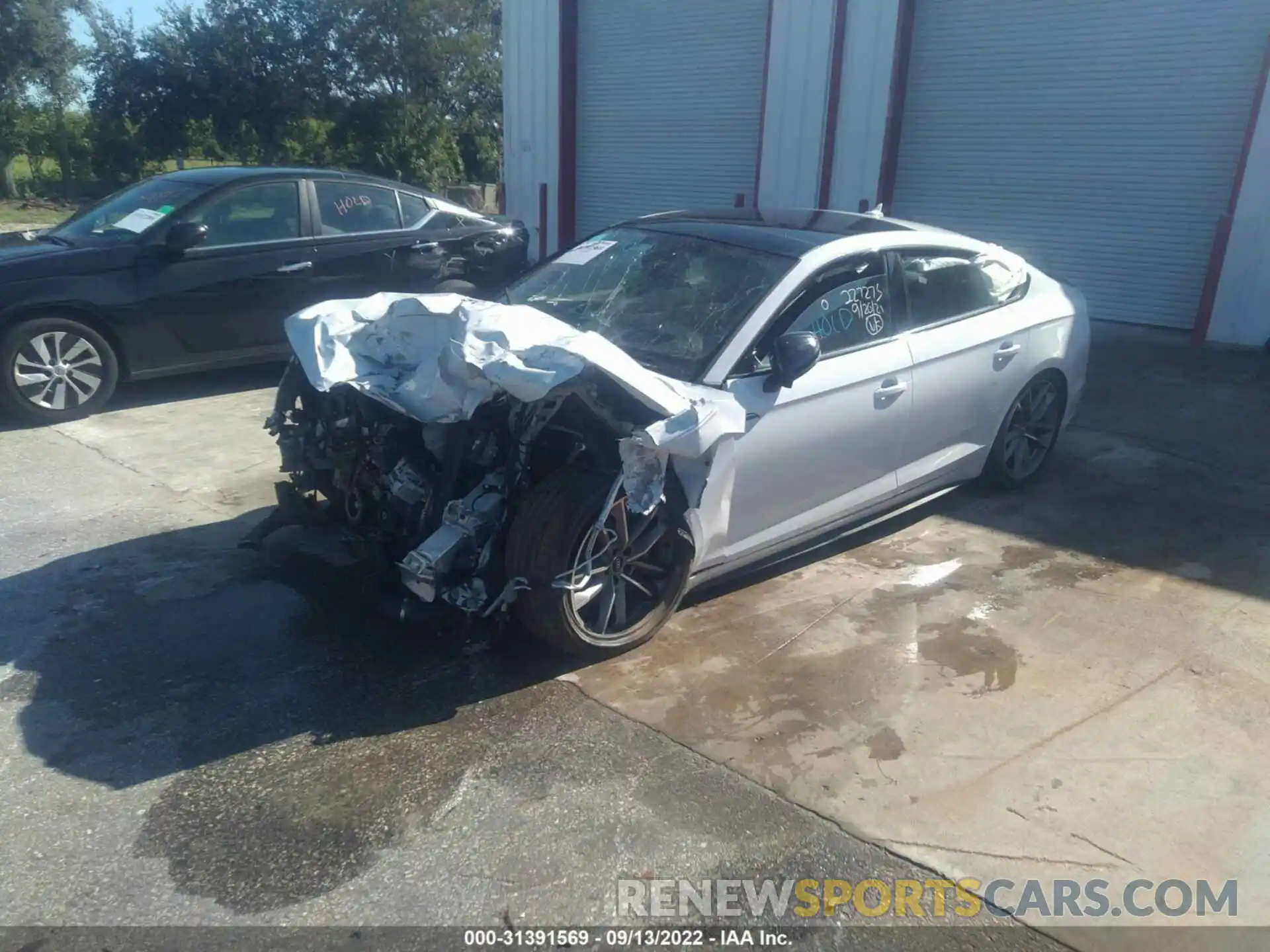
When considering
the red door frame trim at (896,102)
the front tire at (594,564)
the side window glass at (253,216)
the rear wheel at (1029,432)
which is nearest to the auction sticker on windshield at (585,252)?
the front tire at (594,564)

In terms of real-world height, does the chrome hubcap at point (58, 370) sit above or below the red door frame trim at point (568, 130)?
below

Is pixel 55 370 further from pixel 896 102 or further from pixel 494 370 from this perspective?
pixel 896 102

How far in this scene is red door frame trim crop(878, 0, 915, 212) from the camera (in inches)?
438

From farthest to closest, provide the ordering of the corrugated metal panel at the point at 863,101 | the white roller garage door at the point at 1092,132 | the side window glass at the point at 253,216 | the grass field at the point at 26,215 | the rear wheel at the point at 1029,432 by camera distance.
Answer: the grass field at the point at 26,215
the corrugated metal panel at the point at 863,101
the white roller garage door at the point at 1092,132
the side window glass at the point at 253,216
the rear wheel at the point at 1029,432

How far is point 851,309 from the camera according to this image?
4.58 m

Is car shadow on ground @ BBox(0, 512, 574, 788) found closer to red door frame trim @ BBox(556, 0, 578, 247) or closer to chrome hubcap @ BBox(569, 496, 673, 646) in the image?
chrome hubcap @ BBox(569, 496, 673, 646)

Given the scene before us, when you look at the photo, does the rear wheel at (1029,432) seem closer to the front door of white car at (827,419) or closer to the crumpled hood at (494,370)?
the front door of white car at (827,419)

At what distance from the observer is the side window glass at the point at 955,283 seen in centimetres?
494

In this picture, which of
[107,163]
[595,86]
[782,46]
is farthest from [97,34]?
[782,46]

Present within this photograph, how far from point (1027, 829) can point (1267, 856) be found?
26.8 inches

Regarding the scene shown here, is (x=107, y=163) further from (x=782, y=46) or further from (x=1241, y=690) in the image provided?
(x=1241, y=690)

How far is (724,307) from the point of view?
427 centimetres

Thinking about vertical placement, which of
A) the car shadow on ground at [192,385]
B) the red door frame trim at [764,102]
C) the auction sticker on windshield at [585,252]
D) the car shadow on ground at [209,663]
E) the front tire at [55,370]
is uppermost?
the red door frame trim at [764,102]

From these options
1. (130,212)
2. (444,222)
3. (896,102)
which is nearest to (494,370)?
(130,212)
